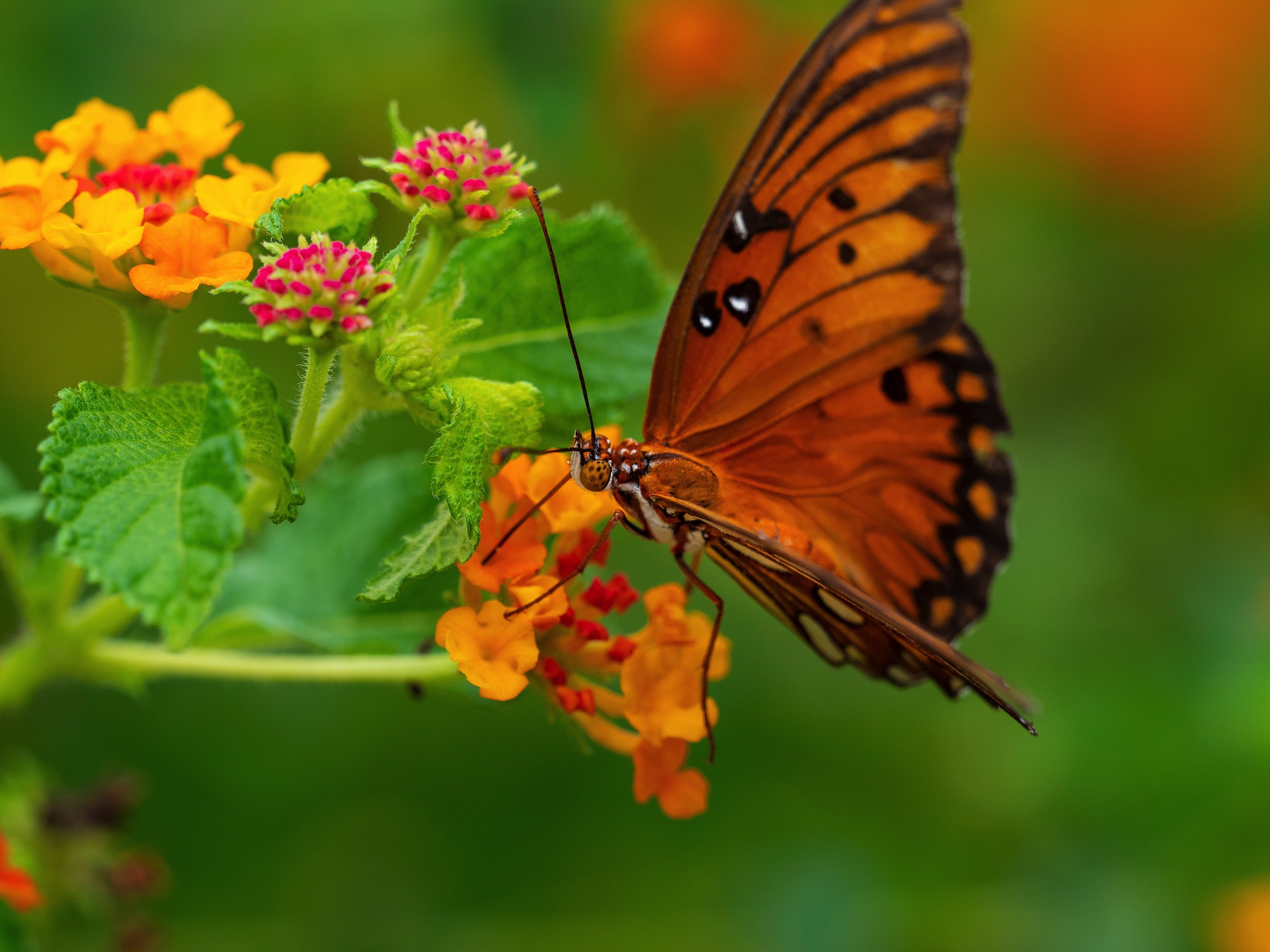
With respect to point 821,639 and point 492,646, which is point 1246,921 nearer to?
point 821,639

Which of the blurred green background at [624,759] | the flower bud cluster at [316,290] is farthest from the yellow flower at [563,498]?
the blurred green background at [624,759]

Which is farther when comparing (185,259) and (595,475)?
(595,475)

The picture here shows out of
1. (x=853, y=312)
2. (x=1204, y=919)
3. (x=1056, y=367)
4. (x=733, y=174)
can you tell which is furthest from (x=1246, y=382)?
(x=733, y=174)

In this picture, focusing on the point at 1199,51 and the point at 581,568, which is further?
the point at 1199,51

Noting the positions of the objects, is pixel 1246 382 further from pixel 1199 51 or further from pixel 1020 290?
pixel 1199 51

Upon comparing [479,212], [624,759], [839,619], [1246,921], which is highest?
[479,212]

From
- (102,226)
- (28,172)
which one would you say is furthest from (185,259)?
(28,172)

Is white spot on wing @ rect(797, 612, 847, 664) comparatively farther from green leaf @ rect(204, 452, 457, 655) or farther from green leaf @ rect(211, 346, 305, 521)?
green leaf @ rect(211, 346, 305, 521)

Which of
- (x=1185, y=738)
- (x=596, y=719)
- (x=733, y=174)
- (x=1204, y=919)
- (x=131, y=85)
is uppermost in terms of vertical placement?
(x=131, y=85)
